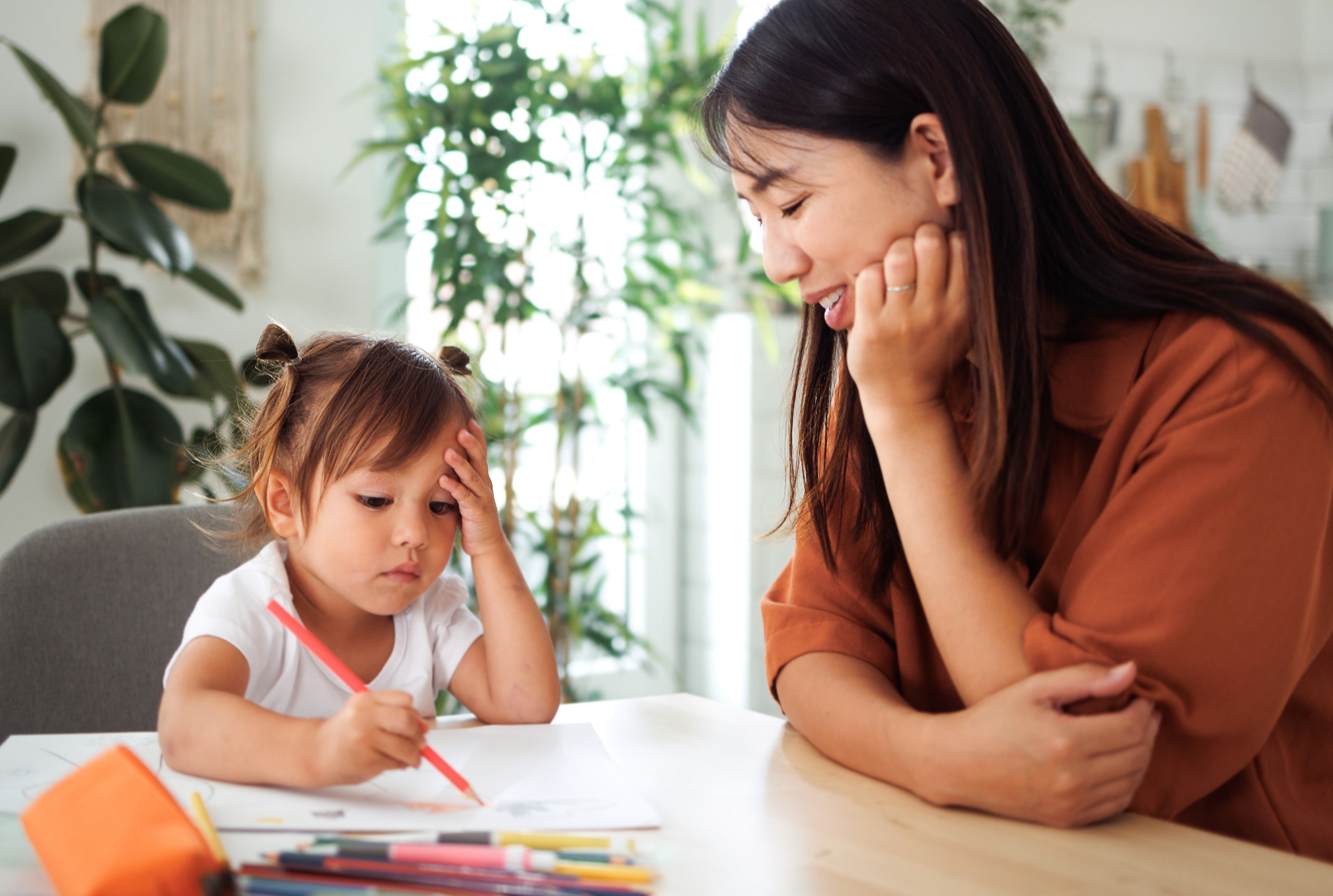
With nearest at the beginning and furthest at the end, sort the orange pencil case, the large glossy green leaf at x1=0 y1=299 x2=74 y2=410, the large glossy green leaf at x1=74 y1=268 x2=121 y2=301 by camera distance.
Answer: the orange pencil case → the large glossy green leaf at x1=0 y1=299 x2=74 y2=410 → the large glossy green leaf at x1=74 y1=268 x2=121 y2=301

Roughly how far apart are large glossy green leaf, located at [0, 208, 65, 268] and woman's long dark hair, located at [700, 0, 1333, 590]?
1525 mm

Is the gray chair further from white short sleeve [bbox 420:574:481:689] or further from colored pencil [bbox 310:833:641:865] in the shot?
colored pencil [bbox 310:833:641:865]

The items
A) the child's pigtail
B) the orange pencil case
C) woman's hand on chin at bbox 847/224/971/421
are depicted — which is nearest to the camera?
the orange pencil case

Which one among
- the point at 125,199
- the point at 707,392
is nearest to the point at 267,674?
the point at 125,199

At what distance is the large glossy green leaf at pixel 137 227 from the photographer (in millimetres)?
1923

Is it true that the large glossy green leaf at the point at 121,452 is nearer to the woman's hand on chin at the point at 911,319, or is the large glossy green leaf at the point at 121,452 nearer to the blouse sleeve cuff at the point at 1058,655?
the woman's hand on chin at the point at 911,319

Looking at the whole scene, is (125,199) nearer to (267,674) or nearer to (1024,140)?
(267,674)

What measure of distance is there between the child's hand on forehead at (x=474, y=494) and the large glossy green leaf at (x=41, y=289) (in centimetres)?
122

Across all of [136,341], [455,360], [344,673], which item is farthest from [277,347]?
[136,341]

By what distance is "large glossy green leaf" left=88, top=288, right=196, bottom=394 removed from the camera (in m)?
1.91

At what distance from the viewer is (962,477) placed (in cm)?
88

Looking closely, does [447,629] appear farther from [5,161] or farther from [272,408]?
[5,161]

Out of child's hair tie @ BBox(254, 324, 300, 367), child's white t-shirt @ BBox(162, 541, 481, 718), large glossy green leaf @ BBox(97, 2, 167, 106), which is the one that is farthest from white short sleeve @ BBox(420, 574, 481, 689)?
large glossy green leaf @ BBox(97, 2, 167, 106)

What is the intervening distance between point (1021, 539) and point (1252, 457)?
0.58 feet
